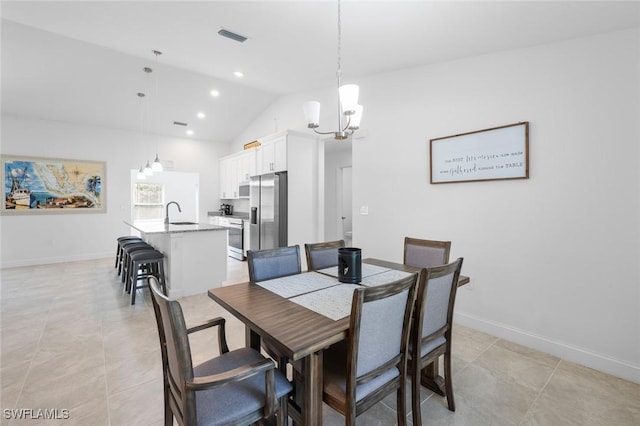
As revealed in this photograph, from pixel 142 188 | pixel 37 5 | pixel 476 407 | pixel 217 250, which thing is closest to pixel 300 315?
pixel 476 407

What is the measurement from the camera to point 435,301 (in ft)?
5.25

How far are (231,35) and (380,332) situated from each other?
3374 mm

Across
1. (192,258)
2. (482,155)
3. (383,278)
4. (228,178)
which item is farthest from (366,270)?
(228,178)

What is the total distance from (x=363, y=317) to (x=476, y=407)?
51.1 inches

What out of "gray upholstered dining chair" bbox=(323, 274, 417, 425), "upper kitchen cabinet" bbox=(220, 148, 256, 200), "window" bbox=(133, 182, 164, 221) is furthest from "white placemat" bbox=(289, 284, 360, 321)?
"window" bbox=(133, 182, 164, 221)

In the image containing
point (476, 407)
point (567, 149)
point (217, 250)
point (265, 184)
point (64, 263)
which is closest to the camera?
point (476, 407)

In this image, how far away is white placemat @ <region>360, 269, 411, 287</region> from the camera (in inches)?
72.5

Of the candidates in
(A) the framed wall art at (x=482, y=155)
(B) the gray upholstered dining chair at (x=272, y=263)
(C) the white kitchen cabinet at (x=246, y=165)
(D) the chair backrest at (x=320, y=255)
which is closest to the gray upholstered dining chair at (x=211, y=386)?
(B) the gray upholstered dining chair at (x=272, y=263)

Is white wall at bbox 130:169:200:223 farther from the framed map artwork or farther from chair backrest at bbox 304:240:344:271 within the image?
chair backrest at bbox 304:240:344:271

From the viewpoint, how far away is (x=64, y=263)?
5559mm

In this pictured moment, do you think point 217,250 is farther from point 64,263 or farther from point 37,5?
point 64,263

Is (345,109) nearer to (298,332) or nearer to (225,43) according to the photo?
(298,332)

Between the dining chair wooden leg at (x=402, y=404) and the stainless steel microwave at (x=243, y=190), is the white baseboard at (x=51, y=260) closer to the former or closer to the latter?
the stainless steel microwave at (x=243, y=190)

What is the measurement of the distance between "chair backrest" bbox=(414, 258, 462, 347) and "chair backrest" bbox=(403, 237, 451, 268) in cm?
63
